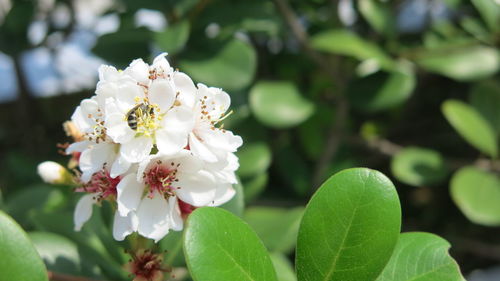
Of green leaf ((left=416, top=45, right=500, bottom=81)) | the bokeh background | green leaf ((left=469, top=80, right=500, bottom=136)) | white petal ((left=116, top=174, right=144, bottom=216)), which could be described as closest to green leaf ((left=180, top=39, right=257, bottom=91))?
the bokeh background

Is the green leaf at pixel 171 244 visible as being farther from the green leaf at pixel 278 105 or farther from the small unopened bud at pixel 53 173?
the green leaf at pixel 278 105

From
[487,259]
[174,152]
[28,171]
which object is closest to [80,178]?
[174,152]

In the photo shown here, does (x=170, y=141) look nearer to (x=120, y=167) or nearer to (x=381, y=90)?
(x=120, y=167)

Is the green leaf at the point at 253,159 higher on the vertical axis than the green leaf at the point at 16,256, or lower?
lower

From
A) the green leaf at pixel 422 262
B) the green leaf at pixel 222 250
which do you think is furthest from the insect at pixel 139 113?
the green leaf at pixel 422 262

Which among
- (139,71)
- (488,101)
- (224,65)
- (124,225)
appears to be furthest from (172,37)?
(488,101)

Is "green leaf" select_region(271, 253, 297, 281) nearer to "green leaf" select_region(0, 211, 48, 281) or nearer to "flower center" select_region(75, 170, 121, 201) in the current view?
"flower center" select_region(75, 170, 121, 201)
